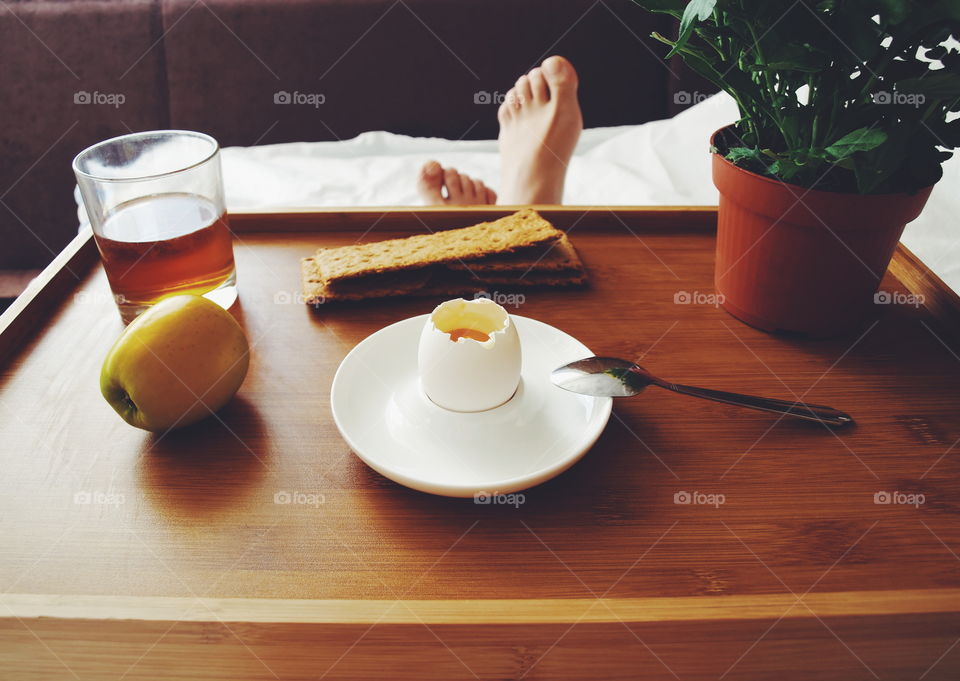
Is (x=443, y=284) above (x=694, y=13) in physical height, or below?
below

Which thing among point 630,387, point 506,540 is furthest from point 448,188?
point 506,540

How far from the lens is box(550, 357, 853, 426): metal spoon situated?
0.60 metres

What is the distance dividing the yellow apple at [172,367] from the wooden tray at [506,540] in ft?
0.09

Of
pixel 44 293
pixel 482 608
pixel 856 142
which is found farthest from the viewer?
pixel 44 293

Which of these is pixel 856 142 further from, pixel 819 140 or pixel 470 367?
pixel 470 367

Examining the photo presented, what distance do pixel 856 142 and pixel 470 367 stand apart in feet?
1.16

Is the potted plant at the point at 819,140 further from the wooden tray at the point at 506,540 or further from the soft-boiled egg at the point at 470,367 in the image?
the soft-boiled egg at the point at 470,367

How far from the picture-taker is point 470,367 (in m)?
0.57

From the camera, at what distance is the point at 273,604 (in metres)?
0.45

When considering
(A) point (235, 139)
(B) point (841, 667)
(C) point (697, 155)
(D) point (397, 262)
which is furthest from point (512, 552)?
(A) point (235, 139)

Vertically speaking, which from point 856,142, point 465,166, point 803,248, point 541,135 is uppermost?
point 856,142

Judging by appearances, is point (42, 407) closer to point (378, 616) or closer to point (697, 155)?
point (378, 616)

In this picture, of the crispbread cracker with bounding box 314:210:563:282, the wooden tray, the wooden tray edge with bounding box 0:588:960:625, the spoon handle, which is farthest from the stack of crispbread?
the wooden tray edge with bounding box 0:588:960:625

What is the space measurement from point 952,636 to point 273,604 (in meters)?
0.44
